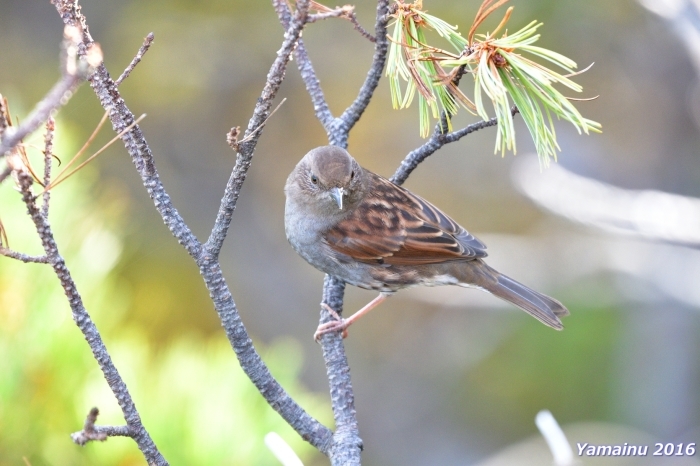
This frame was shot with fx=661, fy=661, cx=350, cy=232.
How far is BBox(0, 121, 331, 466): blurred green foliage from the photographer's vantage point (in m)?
1.61

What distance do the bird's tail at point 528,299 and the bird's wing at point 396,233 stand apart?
116mm

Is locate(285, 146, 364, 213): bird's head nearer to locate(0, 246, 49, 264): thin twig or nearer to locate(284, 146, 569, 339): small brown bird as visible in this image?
locate(284, 146, 569, 339): small brown bird

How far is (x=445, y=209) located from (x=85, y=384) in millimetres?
3269

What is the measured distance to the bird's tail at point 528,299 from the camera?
2.27 m

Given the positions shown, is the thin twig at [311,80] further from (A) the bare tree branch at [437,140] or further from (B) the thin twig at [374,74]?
(A) the bare tree branch at [437,140]

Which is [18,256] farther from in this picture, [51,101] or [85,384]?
[85,384]

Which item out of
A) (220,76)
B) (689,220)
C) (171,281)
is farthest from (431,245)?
(220,76)

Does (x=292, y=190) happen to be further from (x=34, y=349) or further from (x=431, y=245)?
(x=34, y=349)

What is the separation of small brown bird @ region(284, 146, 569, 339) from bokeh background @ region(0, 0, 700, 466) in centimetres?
128

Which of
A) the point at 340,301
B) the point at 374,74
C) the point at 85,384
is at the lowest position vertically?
the point at 85,384

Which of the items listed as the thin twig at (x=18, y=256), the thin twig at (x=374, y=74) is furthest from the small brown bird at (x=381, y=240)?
the thin twig at (x=18, y=256)

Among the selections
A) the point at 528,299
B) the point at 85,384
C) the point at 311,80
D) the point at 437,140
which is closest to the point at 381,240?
the point at 528,299

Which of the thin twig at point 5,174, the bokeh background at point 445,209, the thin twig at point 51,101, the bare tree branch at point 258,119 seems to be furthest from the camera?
the bokeh background at point 445,209

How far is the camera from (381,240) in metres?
2.29
